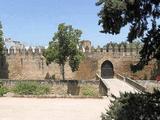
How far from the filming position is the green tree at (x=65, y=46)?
3469 cm

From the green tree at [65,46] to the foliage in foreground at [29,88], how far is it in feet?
12.0

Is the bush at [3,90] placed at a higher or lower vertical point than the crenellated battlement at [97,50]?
lower

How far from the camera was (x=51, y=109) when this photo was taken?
2195cm

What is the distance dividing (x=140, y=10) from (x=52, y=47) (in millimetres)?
22983

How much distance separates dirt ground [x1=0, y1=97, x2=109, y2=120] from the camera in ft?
63.9

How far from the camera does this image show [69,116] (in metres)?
19.6

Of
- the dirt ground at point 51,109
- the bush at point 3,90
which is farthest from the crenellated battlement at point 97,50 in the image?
the dirt ground at point 51,109

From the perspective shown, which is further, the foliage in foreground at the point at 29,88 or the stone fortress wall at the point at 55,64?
the stone fortress wall at the point at 55,64

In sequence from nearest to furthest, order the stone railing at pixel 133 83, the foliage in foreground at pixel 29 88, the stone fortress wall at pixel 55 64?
the stone railing at pixel 133 83 < the foliage in foreground at pixel 29 88 < the stone fortress wall at pixel 55 64

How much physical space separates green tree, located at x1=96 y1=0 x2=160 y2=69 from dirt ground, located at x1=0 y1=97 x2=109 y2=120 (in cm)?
658

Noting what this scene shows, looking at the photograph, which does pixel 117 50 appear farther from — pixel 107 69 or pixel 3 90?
pixel 3 90

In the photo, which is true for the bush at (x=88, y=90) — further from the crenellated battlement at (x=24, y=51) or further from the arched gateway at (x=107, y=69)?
the crenellated battlement at (x=24, y=51)

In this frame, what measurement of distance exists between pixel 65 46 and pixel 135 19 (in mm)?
22541

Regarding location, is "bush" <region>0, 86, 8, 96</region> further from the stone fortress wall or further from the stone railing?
the stone fortress wall
